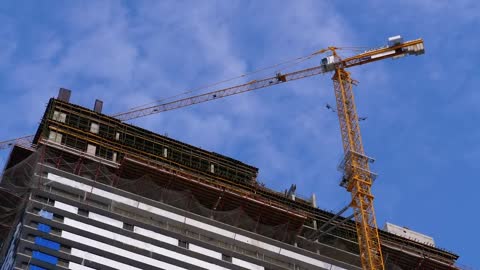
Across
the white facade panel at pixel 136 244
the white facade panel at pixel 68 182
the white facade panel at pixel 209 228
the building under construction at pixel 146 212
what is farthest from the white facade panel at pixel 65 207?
the white facade panel at pixel 209 228

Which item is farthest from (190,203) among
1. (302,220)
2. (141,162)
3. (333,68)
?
(333,68)

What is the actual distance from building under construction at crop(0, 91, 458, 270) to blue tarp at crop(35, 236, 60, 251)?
0.12 m

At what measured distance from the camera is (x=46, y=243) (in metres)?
102

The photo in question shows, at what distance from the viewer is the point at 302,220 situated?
12912 centimetres

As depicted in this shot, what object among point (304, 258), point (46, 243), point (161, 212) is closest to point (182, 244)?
point (161, 212)

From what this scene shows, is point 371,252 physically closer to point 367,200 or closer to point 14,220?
point 367,200

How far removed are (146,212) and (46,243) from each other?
16.7 m

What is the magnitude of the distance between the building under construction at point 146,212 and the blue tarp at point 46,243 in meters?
0.12

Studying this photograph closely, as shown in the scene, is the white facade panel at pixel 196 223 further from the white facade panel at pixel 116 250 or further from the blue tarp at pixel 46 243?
the blue tarp at pixel 46 243

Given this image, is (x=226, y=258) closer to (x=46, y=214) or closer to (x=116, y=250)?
(x=116, y=250)

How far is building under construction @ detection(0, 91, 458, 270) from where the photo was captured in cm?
10550

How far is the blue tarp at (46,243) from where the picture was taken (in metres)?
102

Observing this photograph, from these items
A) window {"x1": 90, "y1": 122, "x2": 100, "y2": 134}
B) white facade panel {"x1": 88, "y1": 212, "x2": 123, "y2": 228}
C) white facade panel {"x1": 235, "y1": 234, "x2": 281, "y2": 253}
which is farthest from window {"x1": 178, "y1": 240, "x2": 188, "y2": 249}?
window {"x1": 90, "y1": 122, "x2": 100, "y2": 134}

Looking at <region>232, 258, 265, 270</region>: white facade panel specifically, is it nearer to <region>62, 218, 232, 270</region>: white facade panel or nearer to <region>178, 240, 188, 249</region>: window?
<region>62, 218, 232, 270</region>: white facade panel
